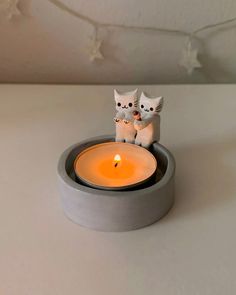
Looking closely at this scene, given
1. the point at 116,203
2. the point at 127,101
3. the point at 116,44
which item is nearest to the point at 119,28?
the point at 116,44

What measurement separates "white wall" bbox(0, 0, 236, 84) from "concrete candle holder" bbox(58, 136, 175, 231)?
449 millimetres

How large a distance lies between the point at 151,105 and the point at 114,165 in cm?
10

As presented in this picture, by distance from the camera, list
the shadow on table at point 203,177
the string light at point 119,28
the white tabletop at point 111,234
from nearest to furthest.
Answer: the white tabletop at point 111,234 → the shadow on table at point 203,177 → the string light at point 119,28

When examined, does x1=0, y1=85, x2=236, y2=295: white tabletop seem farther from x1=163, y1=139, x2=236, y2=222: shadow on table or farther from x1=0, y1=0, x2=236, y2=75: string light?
x1=0, y1=0, x2=236, y2=75: string light

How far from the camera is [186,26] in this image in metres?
0.96

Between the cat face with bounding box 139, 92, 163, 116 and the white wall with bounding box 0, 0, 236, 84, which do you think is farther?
the white wall with bounding box 0, 0, 236, 84

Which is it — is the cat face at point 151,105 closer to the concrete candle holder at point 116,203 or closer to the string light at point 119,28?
the concrete candle holder at point 116,203

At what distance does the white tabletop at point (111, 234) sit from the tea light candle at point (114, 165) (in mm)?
59

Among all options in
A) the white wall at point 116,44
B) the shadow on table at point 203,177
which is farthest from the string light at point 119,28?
the shadow on table at point 203,177

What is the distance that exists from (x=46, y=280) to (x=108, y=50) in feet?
1.97

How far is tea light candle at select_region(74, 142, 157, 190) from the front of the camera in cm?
59

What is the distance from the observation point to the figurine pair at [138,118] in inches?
25.4

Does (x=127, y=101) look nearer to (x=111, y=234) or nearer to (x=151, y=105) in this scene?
(x=151, y=105)

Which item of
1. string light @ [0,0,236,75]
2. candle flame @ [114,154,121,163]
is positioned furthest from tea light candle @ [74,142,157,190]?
string light @ [0,0,236,75]
